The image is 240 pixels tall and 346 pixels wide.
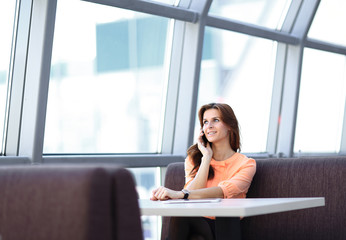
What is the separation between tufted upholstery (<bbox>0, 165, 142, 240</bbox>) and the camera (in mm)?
1129

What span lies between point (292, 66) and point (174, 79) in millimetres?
2202

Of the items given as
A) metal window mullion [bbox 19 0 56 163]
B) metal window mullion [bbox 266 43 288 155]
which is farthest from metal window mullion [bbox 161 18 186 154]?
metal window mullion [bbox 266 43 288 155]

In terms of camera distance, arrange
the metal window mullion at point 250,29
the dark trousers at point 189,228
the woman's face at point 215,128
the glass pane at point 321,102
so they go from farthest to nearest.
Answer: the glass pane at point 321,102 → the metal window mullion at point 250,29 → the woman's face at point 215,128 → the dark trousers at point 189,228

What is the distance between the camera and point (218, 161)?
139 inches

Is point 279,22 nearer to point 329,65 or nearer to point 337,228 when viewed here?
point 329,65

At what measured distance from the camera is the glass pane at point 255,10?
680 centimetres

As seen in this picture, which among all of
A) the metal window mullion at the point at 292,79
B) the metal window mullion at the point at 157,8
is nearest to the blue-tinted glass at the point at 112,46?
the metal window mullion at the point at 157,8

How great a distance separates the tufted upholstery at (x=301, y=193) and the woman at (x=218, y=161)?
5.2 inches

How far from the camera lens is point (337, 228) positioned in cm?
307

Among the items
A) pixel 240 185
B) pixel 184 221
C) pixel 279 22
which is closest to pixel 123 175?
pixel 184 221

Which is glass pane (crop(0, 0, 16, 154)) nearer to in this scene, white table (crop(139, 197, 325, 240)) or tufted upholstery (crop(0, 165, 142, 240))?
white table (crop(139, 197, 325, 240))

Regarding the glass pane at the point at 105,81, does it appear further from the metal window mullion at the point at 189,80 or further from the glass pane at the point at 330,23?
the glass pane at the point at 330,23

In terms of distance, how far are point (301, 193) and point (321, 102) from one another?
5.73 m

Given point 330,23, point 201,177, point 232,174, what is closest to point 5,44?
point 201,177
